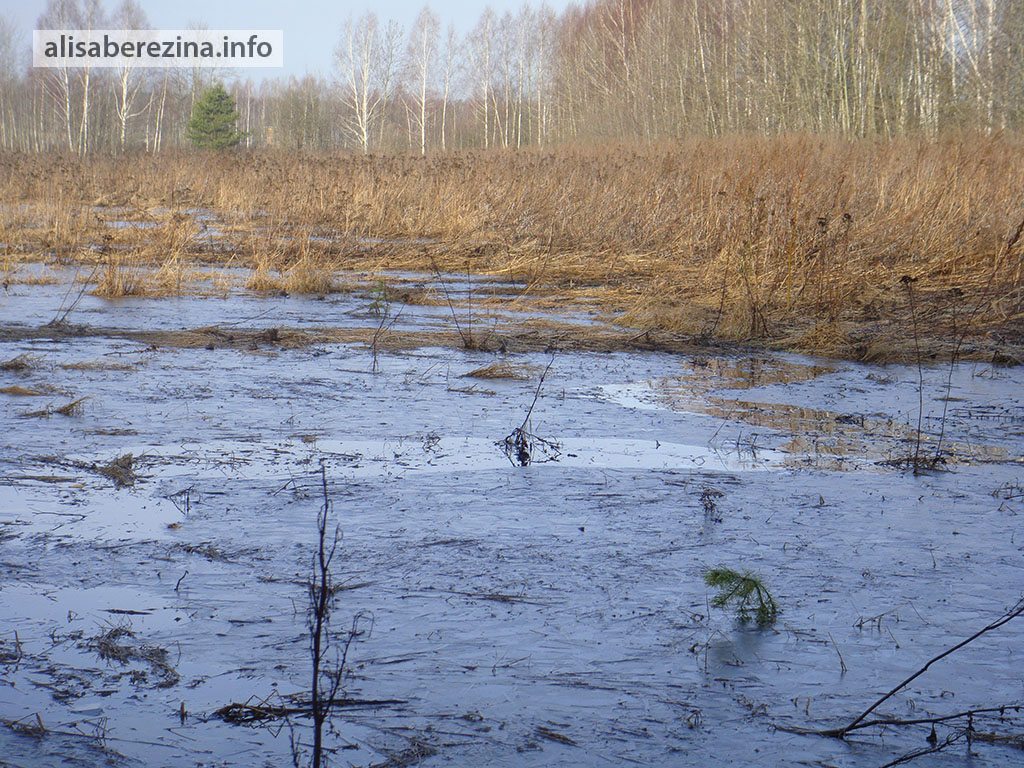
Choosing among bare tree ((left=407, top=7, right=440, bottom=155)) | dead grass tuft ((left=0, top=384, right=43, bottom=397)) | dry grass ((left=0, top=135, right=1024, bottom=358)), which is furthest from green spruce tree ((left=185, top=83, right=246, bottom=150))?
dead grass tuft ((left=0, top=384, right=43, bottom=397))

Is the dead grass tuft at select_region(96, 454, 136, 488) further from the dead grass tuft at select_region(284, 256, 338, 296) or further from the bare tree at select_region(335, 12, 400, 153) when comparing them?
the bare tree at select_region(335, 12, 400, 153)

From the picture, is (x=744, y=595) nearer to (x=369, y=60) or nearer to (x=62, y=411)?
(x=62, y=411)

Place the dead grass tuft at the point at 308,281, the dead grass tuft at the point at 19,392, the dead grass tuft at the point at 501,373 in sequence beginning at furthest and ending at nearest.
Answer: the dead grass tuft at the point at 308,281 < the dead grass tuft at the point at 501,373 < the dead grass tuft at the point at 19,392

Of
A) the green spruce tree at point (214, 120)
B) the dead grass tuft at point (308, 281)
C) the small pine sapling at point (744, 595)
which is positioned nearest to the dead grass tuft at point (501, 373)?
the small pine sapling at point (744, 595)

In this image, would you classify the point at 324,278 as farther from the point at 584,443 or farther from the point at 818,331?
the point at 584,443

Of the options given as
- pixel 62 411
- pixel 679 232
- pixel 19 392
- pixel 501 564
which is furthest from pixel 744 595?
pixel 679 232

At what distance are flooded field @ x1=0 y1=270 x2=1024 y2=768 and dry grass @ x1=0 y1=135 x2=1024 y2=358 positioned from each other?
2143 mm

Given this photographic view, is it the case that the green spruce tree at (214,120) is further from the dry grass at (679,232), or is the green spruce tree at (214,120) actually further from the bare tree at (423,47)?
the dry grass at (679,232)

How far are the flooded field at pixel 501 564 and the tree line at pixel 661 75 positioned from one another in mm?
14332

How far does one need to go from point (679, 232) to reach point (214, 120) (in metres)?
31.4

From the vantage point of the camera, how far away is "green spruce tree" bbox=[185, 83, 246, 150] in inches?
1508

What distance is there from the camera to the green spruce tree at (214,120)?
1508 inches

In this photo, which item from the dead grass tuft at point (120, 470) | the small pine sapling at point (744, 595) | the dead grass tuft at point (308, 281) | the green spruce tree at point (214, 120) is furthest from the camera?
the green spruce tree at point (214, 120)

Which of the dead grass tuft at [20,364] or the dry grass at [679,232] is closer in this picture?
the dead grass tuft at [20,364]
